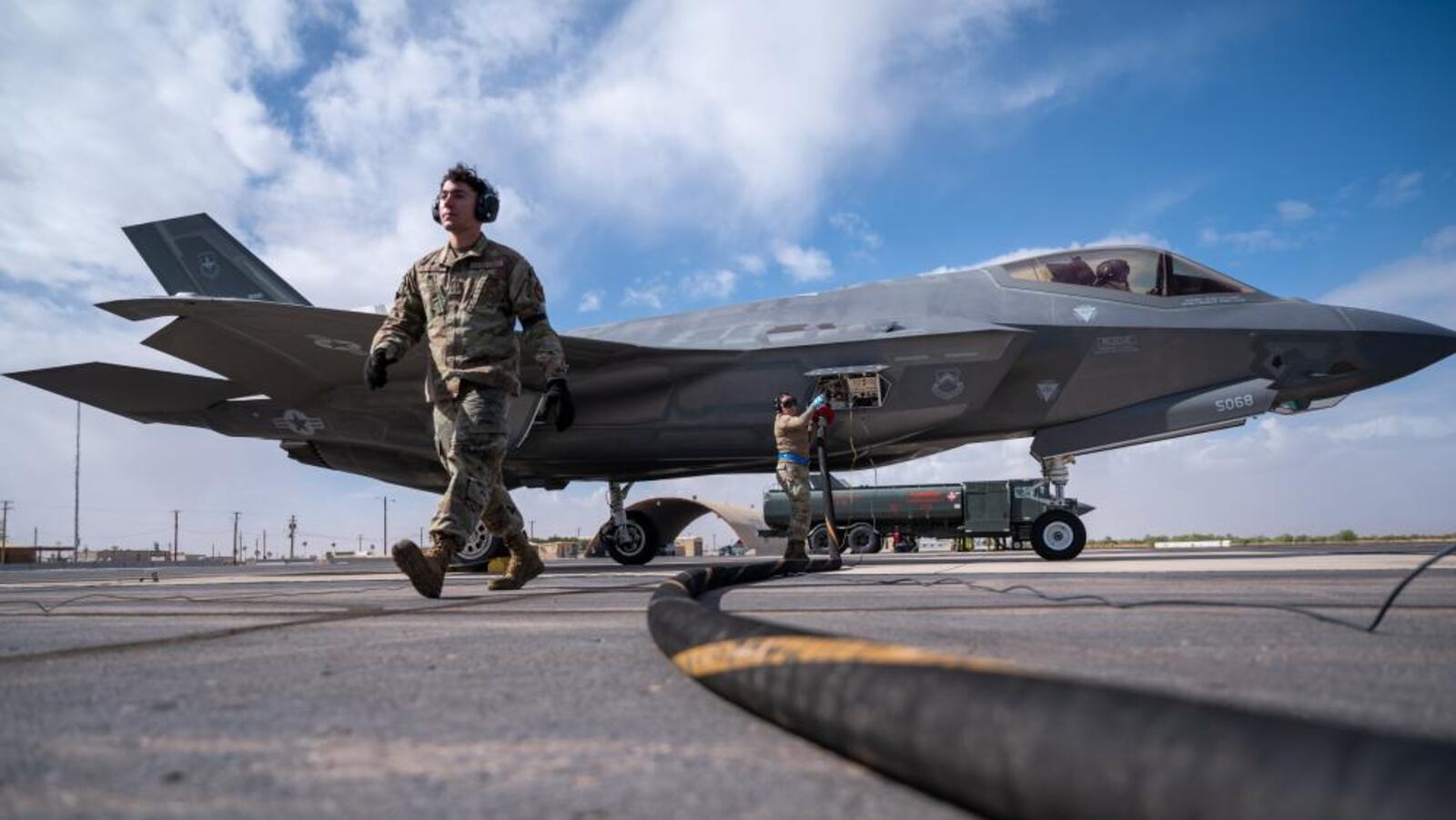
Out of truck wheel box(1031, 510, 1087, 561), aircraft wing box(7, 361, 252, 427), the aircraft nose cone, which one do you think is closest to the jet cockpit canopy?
the aircraft nose cone

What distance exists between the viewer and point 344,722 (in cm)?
147

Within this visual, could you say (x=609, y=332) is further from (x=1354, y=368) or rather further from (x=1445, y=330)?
(x=1445, y=330)

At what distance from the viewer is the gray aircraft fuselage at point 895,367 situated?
8.55 m

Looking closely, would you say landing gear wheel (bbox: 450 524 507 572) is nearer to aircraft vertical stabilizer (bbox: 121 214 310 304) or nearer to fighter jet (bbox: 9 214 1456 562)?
fighter jet (bbox: 9 214 1456 562)

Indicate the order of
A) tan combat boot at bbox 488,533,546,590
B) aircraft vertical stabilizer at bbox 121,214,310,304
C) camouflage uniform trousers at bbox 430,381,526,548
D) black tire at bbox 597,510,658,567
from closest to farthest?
camouflage uniform trousers at bbox 430,381,526,548 < tan combat boot at bbox 488,533,546,590 < black tire at bbox 597,510,658,567 < aircraft vertical stabilizer at bbox 121,214,310,304

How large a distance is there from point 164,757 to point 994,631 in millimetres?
2076

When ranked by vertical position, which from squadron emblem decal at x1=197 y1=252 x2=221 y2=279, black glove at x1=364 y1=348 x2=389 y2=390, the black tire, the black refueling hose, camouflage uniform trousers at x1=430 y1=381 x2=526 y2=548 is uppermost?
squadron emblem decal at x1=197 y1=252 x2=221 y2=279

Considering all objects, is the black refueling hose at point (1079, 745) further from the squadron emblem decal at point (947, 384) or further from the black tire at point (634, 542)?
the black tire at point (634, 542)

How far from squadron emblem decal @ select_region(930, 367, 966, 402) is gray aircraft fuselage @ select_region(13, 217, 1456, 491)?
27mm

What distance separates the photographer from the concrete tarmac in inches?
41.6

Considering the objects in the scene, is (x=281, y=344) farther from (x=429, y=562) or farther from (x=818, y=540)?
(x=818, y=540)

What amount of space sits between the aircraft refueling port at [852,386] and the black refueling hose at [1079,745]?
7.98m

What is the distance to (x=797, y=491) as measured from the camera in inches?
301

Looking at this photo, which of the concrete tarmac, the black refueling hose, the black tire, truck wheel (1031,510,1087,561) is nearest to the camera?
the black refueling hose
